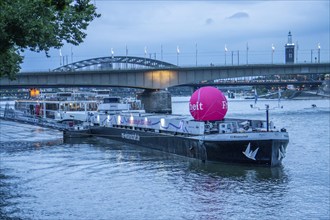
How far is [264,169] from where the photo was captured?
37.1 m

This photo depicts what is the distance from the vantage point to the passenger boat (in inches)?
1481

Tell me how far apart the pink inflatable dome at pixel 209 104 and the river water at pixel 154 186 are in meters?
3.66

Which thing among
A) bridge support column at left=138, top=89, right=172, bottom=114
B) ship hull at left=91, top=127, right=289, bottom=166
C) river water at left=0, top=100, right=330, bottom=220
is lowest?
river water at left=0, top=100, right=330, bottom=220

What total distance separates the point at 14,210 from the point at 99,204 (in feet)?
13.6

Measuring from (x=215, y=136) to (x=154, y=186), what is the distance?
346 inches

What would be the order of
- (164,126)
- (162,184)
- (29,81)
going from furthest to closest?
(29,81), (164,126), (162,184)

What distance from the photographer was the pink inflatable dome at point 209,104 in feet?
135

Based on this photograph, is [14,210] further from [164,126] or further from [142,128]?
[142,128]

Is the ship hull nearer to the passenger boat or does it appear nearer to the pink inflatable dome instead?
the passenger boat

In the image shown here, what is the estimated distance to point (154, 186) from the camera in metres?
31.6

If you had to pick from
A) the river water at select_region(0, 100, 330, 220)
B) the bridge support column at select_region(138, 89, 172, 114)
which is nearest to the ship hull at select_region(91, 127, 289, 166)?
the river water at select_region(0, 100, 330, 220)

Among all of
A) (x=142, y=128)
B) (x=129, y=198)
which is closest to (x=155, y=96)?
(x=142, y=128)

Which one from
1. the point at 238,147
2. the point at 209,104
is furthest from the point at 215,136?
the point at 209,104

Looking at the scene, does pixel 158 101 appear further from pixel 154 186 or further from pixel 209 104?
pixel 154 186
